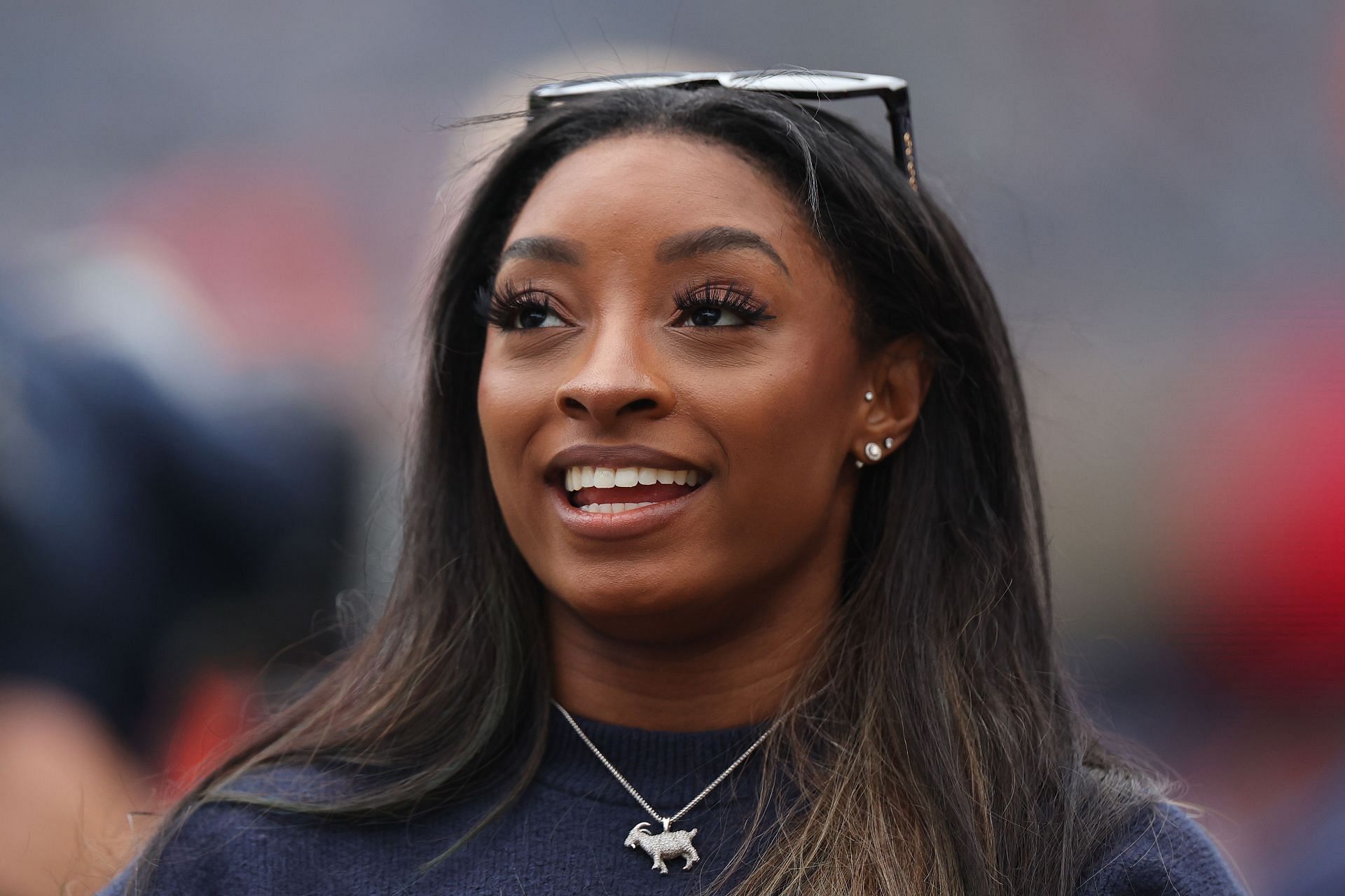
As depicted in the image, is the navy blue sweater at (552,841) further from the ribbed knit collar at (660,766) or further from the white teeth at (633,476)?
the white teeth at (633,476)

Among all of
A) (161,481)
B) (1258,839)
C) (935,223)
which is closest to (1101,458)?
(1258,839)

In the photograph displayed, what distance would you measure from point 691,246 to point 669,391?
238mm

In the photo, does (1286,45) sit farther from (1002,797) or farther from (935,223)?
(1002,797)

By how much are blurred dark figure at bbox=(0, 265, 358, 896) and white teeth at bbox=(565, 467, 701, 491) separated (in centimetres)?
145

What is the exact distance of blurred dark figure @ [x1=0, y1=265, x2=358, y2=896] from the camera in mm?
3525

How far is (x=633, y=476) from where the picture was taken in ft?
7.19

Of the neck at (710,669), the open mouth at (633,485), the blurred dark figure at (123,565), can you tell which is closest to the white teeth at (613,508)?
the open mouth at (633,485)

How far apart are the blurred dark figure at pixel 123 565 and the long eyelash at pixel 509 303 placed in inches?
52.3

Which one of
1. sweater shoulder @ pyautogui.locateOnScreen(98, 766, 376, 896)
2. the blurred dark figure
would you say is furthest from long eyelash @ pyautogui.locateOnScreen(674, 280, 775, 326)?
the blurred dark figure

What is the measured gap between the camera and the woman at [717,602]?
2.18 metres

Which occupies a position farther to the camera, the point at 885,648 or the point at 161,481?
the point at 161,481

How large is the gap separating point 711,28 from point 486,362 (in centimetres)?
316

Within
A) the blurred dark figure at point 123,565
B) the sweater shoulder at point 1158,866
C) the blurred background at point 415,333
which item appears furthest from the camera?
the blurred background at point 415,333

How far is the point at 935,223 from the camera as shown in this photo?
2.61 meters
